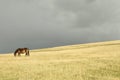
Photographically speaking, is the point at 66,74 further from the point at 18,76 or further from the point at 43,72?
the point at 18,76

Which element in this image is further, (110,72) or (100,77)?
(110,72)

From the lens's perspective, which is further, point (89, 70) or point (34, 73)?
point (89, 70)

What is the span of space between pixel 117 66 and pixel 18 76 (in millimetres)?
9711

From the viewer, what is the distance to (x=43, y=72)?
2297cm

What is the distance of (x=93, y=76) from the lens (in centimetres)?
2127

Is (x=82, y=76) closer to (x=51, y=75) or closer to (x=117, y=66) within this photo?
(x=51, y=75)

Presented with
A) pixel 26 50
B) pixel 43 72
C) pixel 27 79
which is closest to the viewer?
pixel 27 79

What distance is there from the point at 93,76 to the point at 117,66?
556 centimetres

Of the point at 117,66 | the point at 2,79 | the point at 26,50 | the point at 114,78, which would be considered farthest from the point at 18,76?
the point at 26,50

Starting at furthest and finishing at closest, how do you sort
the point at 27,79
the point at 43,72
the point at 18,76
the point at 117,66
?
the point at 117,66 < the point at 43,72 < the point at 18,76 < the point at 27,79

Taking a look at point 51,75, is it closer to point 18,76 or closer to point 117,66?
point 18,76

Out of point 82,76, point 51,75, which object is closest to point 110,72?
point 82,76

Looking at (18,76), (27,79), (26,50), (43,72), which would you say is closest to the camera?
(27,79)

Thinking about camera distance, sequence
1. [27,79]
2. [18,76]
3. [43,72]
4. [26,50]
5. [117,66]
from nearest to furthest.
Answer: [27,79]
[18,76]
[43,72]
[117,66]
[26,50]
